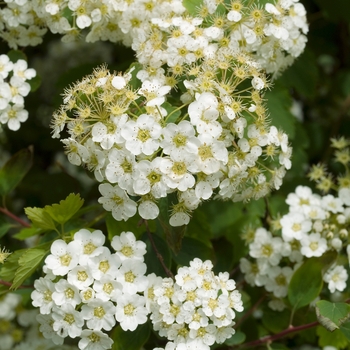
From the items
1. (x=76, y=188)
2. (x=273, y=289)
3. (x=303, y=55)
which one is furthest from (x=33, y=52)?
(x=273, y=289)

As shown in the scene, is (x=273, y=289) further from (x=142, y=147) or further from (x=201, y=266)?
(x=142, y=147)

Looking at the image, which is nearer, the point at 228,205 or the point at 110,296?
the point at 110,296

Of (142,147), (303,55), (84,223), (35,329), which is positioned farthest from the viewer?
(303,55)

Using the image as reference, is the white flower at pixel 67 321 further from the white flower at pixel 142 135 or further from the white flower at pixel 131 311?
the white flower at pixel 142 135

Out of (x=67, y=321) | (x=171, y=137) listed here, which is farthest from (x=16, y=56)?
(x=67, y=321)

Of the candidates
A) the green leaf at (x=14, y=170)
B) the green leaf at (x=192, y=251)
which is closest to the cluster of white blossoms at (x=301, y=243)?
the green leaf at (x=192, y=251)

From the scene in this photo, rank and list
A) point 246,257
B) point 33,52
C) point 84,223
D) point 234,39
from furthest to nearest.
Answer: point 33,52 < point 246,257 < point 84,223 < point 234,39

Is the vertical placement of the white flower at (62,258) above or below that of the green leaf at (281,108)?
above

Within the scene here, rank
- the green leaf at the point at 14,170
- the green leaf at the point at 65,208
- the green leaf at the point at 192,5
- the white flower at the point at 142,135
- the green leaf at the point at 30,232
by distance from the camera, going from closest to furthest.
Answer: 1. the white flower at the point at 142,135
2. the green leaf at the point at 65,208
3. the green leaf at the point at 192,5
4. the green leaf at the point at 30,232
5. the green leaf at the point at 14,170
